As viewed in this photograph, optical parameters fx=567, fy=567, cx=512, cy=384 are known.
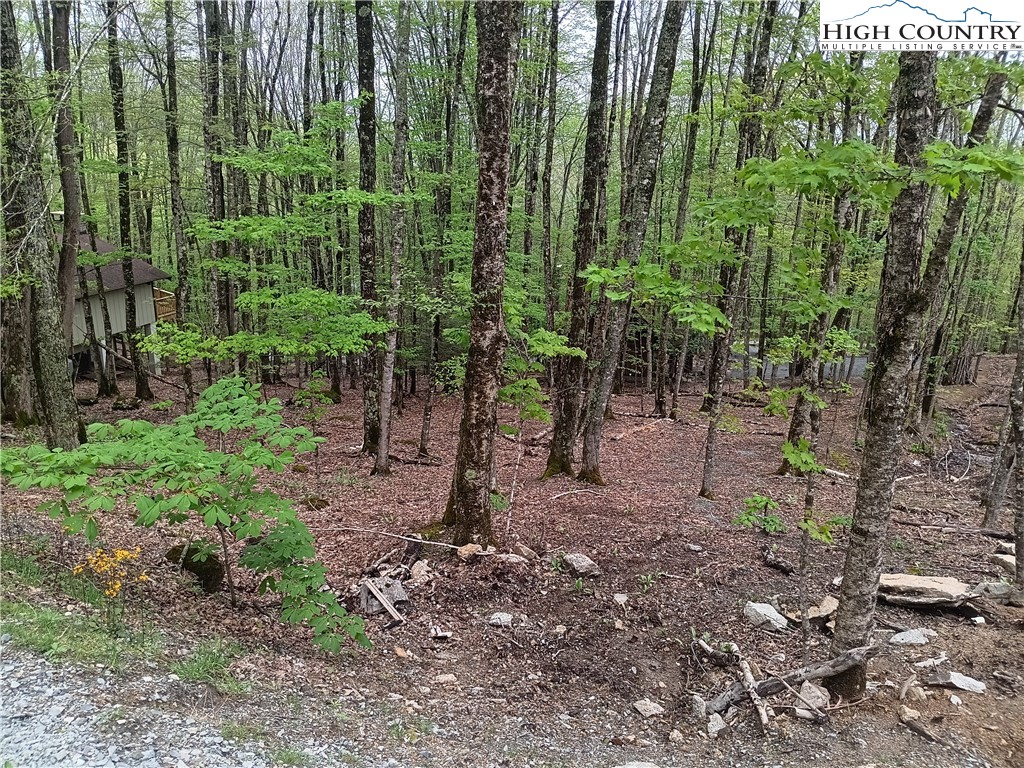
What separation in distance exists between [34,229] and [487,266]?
6.72 m

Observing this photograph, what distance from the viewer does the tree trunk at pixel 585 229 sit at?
9797mm

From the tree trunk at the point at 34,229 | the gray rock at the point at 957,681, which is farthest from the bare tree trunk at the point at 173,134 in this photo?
the gray rock at the point at 957,681

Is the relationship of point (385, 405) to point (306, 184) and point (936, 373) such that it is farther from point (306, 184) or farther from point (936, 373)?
point (936, 373)

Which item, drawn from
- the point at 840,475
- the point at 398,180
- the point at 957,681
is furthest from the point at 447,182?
the point at 957,681

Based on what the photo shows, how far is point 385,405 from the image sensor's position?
11680 mm

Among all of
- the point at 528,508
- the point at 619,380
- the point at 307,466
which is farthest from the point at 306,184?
the point at 528,508

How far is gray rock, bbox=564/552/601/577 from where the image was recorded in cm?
707

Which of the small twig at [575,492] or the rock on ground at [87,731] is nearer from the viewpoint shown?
the rock on ground at [87,731]

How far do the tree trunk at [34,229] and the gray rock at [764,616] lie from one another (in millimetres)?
9833

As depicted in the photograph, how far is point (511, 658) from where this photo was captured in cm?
553

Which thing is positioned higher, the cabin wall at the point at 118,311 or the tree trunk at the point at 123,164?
the tree trunk at the point at 123,164

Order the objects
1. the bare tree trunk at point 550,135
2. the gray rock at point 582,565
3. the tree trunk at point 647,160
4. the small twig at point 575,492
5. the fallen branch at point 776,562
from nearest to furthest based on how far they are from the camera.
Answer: the gray rock at point 582,565 < the fallen branch at point 776,562 < the tree trunk at point 647,160 < the small twig at point 575,492 < the bare tree trunk at point 550,135

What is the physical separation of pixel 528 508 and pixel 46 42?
1687 cm

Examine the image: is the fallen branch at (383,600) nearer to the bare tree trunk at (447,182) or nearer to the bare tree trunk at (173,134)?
the bare tree trunk at (447,182)
